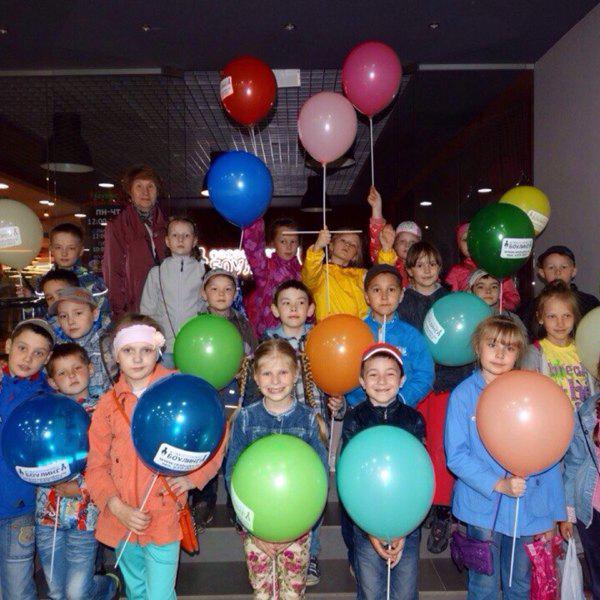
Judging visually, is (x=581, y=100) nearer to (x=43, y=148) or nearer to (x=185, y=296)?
(x=185, y=296)

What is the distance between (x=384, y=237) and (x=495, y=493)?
148 cm

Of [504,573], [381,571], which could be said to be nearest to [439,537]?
[504,573]

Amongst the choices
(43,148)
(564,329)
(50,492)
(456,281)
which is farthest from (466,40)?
(43,148)

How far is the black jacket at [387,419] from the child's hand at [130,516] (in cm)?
71

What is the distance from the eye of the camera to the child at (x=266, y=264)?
3170 millimetres

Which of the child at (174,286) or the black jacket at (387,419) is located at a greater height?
the child at (174,286)

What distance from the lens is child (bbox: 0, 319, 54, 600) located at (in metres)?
2.06

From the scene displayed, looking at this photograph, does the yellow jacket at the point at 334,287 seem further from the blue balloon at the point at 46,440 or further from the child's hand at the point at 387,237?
the blue balloon at the point at 46,440

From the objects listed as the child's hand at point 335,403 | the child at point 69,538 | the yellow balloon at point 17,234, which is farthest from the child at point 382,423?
the yellow balloon at point 17,234

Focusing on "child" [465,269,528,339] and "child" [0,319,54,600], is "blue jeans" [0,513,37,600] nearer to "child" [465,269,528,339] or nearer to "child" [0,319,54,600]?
"child" [0,319,54,600]

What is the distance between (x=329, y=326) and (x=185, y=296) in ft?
3.14

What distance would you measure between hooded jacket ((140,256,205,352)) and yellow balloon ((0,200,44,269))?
74cm

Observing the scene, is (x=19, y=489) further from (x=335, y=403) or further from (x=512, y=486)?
(x=512, y=486)

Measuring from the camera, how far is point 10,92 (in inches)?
195
